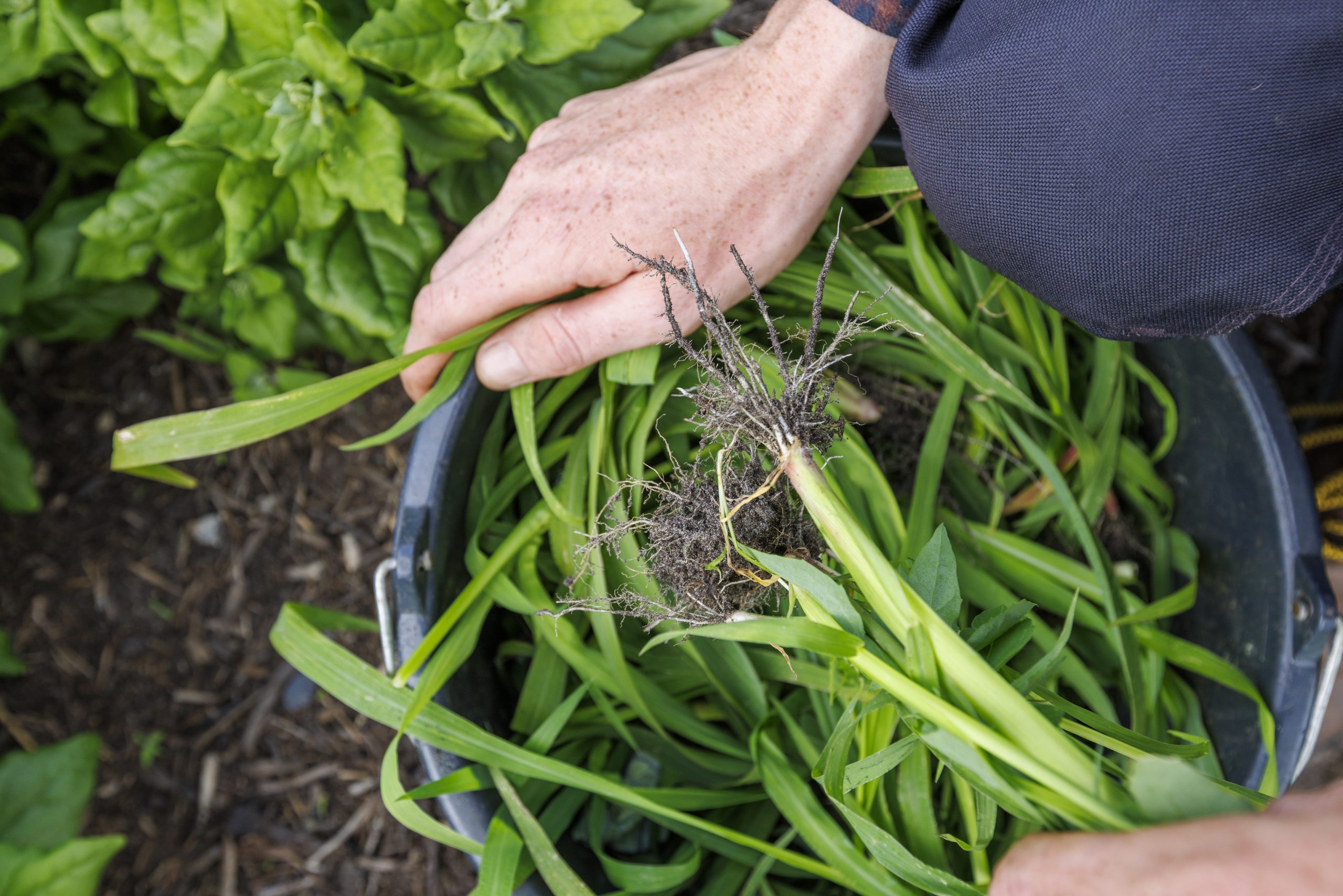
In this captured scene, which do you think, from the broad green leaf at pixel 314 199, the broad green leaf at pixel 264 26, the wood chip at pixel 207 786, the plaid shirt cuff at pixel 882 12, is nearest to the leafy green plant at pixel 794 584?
the plaid shirt cuff at pixel 882 12

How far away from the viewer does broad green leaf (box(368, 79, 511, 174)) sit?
84 centimetres

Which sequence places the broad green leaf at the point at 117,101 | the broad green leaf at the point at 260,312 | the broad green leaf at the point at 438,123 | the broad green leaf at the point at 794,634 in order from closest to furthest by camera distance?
the broad green leaf at the point at 794,634 → the broad green leaf at the point at 438,123 → the broad green leaf at the point at 117,101 → the broad green leaf at the point at 260,312

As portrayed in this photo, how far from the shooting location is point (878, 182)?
82 centimetres

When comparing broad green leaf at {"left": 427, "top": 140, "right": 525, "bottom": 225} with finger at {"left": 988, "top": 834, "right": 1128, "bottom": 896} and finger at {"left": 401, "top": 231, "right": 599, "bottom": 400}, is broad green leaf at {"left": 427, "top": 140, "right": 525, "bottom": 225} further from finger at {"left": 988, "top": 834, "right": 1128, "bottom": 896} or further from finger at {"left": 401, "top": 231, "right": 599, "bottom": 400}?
finger at {"left": 988, "top": 834, "right": 1128, "bottom": 896}

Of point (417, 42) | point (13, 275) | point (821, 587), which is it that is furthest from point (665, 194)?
point (13, 275)

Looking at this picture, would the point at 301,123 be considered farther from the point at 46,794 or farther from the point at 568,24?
the point at 46,794

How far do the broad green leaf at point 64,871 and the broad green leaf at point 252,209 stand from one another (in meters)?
0.63

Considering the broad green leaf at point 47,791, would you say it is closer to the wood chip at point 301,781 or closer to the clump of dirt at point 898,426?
the wood chip at point 301,781

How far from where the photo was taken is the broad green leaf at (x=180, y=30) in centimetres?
80

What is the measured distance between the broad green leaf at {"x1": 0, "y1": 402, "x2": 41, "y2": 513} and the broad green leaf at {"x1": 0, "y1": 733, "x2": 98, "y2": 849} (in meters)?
0.34

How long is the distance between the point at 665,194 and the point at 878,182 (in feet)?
0.76

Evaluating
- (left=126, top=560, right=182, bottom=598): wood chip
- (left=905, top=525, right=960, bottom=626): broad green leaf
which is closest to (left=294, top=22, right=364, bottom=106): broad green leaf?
(left=905, top=525, right=960, bottom=626): broad green leaf

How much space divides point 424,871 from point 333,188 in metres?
0.98

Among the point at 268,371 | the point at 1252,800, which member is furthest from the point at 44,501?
the point at 1252,800
